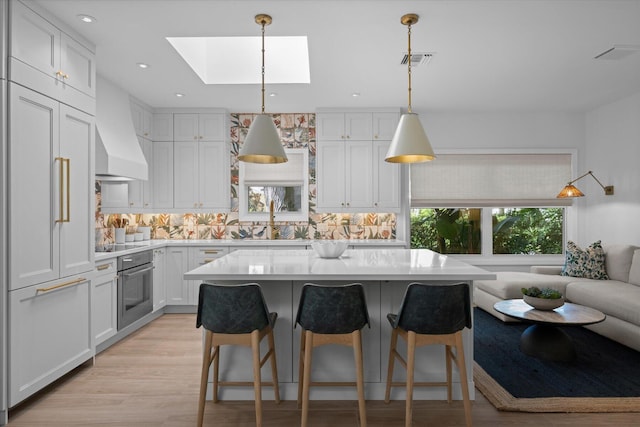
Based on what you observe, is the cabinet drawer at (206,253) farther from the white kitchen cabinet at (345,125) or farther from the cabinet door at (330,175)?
the white kitchen cabinet at (345,125)

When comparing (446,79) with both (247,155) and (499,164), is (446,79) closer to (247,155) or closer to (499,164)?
(499,164)

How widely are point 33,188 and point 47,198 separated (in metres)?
0.14

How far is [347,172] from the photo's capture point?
18.0ft

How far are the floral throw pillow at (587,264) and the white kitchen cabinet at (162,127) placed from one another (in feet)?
17.6

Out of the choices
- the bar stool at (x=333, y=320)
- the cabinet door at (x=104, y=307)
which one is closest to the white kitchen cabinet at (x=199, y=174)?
the cabinet door at (x=104, y=307)

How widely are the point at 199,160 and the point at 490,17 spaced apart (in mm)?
3935

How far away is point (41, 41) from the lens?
2.80 m

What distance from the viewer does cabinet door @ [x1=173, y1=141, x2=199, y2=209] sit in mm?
5527

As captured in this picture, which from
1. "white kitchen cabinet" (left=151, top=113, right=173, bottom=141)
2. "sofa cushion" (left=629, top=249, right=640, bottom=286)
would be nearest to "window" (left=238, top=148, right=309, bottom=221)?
"white kitchen cabinet" (left=151, top=113, right=173, bottom=141)

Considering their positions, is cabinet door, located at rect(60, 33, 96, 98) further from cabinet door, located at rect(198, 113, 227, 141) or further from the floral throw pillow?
the floral throw pillow

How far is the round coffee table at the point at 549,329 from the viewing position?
132 inches

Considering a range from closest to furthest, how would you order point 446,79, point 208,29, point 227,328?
point 227,328
point 208,29
point 446,79

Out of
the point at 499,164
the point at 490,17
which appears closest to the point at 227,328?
the point at 490,17

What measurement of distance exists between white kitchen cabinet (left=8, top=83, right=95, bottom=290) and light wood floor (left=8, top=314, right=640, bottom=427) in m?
0.85
